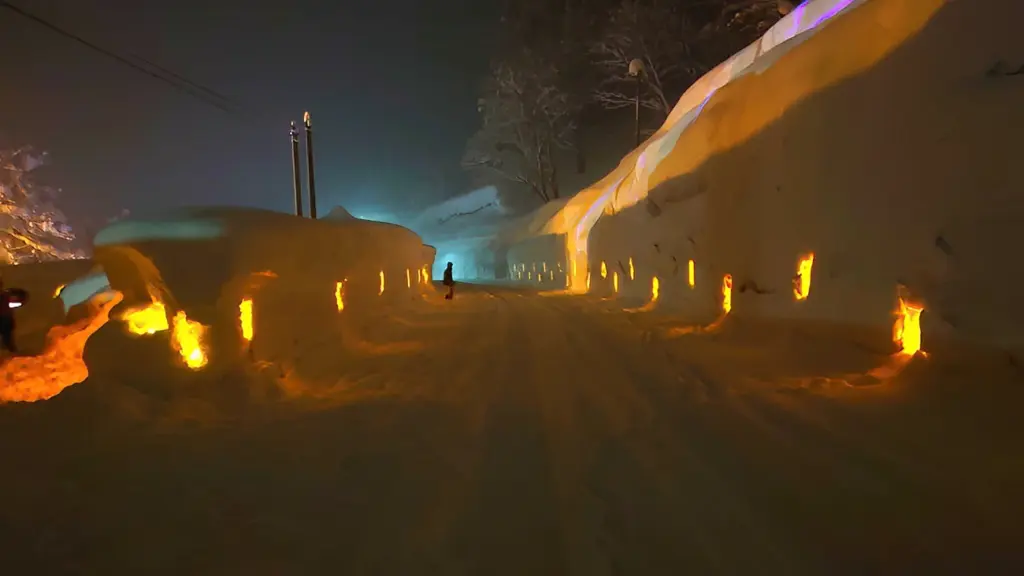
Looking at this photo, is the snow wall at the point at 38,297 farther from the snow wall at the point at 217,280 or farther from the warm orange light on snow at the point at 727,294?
the warm orange light on snow at the point at 727,294

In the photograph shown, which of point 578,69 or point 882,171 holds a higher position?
point 578,69

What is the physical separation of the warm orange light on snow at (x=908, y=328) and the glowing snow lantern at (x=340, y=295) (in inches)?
297

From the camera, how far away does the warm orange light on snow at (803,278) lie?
24.4 ft

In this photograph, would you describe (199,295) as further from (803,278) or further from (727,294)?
(727,294)

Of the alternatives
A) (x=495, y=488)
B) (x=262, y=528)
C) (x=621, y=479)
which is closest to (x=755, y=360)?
(x=621, y=479)

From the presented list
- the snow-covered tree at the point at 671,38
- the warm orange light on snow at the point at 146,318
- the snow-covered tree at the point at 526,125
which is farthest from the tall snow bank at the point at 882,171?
the snow-covered tree at the point at 526,125

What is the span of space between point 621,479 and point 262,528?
87.4 inches

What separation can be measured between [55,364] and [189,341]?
433 centimetres

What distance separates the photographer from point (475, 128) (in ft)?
198

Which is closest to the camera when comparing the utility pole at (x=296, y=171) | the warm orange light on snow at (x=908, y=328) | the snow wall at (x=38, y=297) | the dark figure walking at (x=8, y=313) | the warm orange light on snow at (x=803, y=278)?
the warm orange light on snow at (x=908, y=328)

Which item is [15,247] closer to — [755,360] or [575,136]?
[755,360]

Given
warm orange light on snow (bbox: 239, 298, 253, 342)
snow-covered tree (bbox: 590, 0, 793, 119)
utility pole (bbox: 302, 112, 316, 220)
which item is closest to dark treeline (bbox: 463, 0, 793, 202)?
snow-covered tree (bbox: 590, 0, 793, 119)

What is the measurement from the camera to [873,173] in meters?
6.14

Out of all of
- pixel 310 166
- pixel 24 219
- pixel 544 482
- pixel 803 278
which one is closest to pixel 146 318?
pixel 544 482
